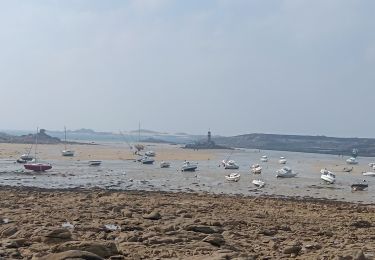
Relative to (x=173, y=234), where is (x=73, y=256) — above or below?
above

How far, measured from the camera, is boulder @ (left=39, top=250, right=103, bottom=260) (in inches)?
409

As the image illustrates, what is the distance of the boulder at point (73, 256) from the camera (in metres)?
10.4

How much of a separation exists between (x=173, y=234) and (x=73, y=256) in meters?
4.63

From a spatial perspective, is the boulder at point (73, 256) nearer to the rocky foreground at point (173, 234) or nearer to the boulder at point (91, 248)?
the rocky foreground at point (173, 234)

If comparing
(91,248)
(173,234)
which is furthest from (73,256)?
(173,234)

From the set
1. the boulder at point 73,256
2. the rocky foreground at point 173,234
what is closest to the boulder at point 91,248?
the rocky foreground at point 173,234

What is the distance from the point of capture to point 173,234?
14.7 meters

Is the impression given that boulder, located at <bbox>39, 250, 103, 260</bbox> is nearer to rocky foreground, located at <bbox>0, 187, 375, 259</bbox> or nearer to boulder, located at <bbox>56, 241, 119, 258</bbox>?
rocky foreground, located at <bbox>0, 187, 375, 259</bbox>

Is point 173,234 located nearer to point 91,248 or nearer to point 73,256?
point 91,248

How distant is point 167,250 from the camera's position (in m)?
12.6

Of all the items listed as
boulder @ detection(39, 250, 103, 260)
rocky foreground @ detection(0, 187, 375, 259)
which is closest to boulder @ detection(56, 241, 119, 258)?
rocky foreground @ detection(0, 187, 375, 259)

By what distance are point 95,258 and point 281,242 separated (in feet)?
20.1

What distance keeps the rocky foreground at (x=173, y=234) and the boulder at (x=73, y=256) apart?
2 centimetres

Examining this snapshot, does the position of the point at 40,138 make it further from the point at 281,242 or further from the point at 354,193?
the point at 281,242
